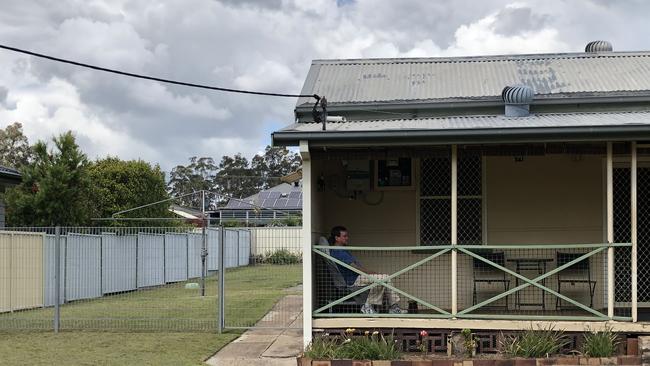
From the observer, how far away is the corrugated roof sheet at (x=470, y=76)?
474 inches

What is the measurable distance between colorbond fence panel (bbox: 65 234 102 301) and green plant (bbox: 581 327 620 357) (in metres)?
10.0

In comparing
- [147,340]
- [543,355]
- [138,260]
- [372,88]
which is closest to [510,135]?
[543,355]

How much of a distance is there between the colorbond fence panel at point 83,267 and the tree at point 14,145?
34.0 meters

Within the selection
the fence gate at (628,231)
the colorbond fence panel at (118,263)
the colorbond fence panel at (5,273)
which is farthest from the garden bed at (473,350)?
the colorbond fence panel at (5,273)

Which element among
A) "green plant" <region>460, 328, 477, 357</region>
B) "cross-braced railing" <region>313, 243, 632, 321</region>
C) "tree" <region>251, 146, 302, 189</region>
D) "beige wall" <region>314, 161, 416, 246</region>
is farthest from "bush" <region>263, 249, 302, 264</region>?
"tree" <region>251, 146, 302, 189</region>

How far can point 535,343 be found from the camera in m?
9.10

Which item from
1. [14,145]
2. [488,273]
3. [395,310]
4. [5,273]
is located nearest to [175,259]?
[5,273]

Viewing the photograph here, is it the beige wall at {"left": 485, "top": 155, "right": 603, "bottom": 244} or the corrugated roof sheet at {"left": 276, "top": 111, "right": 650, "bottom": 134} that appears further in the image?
the beige wall at {"left": 485, "top": 155, "right": 603, "bottom": 244}

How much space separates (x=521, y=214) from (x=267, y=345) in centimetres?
434

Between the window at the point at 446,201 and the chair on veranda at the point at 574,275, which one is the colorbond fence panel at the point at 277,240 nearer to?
the window at the point at 446,201

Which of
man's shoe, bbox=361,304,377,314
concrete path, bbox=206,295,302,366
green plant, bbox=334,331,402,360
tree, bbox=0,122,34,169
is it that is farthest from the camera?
tree, bbox=0,122,34,169

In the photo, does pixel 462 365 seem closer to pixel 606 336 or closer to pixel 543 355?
pixel 543 355

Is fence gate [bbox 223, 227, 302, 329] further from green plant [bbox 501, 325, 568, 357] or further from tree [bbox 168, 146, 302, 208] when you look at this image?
tree [bbox 168, 146, 302, 208]

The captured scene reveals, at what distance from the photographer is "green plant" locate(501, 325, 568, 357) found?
906 cm
